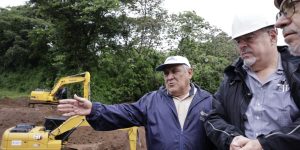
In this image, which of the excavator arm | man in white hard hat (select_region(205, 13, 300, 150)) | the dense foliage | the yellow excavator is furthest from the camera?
the dense foliage

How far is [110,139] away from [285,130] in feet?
30.2

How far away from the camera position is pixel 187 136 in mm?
2691

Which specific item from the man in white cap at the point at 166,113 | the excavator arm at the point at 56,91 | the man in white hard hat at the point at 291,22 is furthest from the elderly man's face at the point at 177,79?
the excavator arm at the point at 56,91

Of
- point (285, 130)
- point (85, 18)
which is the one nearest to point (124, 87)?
point (85, 18)

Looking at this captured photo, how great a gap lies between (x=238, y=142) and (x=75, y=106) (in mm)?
1263

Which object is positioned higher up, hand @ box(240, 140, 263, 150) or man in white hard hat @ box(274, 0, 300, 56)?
man in white hard hat @ box(274, 0, 300, 56)

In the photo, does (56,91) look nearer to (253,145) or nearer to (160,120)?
(160,120)

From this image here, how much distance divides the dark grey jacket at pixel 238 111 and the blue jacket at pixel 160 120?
1.96 feet

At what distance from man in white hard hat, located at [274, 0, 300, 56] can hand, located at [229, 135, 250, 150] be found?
1.59ft

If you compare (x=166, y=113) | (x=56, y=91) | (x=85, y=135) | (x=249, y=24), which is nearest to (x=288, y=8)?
(x=249, y=24)

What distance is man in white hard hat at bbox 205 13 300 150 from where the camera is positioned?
182cm

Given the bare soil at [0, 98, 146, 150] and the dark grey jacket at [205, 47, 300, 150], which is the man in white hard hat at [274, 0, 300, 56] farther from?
the bare soil at [0, 98, 146, 150]

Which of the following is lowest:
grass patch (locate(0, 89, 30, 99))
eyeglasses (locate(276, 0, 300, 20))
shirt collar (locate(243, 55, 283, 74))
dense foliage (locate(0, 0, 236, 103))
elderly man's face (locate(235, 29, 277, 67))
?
grass patch (locate(0, 89, 30, 99))

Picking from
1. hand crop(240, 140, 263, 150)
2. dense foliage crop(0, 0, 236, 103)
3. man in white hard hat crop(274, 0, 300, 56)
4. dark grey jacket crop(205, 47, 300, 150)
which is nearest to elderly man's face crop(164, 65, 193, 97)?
dark grey jacket crop(205, 47, 300, 150)
